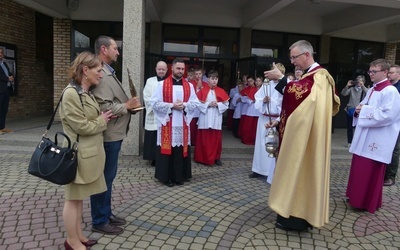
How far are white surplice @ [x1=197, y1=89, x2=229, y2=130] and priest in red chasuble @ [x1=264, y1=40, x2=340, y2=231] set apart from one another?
10.2 ft

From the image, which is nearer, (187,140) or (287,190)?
(287,190)

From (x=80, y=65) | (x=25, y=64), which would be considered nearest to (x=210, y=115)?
(x=80, y=65)

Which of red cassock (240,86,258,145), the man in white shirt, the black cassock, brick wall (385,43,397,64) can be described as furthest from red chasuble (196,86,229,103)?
brick wall (385,43,397,64)

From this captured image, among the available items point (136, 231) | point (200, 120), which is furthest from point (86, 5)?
point (136, 231)

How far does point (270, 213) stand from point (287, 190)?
916 mm

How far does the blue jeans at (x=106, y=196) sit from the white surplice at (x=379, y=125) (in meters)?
3.24

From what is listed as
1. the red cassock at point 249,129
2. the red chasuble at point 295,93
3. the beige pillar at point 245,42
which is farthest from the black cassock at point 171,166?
the beige pillar at point 245,42

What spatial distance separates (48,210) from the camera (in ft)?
13.8

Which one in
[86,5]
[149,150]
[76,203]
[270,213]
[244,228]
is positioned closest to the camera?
[76,203]

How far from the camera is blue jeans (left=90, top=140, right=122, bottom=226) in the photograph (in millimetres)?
3514

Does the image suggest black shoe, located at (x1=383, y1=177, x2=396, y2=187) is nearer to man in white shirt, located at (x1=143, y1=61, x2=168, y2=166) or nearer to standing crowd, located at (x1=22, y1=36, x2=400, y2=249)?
standing crowd, located at (x1=22, y1=36, x2=400, y2=249)

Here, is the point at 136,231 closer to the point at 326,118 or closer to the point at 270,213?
the point at 270,213

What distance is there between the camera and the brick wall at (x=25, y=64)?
10227 millimetres

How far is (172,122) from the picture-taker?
5.35m
